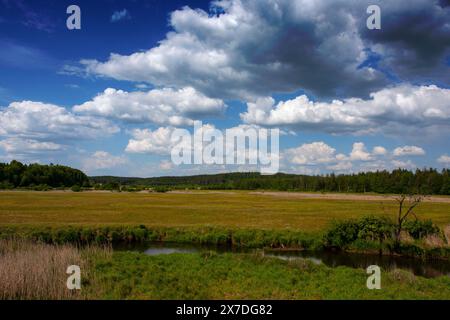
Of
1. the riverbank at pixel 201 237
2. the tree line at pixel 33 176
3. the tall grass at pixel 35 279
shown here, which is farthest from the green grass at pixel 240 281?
the tree line at pixel 33 176

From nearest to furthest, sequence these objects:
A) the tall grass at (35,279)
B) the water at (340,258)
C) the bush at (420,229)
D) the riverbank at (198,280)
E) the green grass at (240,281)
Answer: the tall grass at (35,279)
the riverbank at (198,280)
the green grass at (240,281)
the water at (340,258)
the bush at (420,229)

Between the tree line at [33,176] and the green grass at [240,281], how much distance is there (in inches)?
5589

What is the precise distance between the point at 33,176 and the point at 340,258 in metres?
162

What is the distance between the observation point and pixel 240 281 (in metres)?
17.8

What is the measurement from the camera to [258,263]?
21812 millimetres

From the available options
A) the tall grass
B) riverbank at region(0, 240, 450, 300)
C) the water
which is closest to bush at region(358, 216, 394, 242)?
the water

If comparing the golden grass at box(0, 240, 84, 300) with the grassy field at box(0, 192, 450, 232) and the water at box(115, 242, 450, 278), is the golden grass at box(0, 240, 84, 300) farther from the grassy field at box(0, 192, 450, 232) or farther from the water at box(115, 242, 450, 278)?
the grassy field at box(0, 192, 450, 232)

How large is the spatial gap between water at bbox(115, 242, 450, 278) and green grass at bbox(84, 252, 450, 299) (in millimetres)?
4917

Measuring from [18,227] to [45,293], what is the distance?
23120 millimetres

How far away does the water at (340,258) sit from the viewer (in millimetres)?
25047

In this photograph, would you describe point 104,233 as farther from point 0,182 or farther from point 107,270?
point 0,182

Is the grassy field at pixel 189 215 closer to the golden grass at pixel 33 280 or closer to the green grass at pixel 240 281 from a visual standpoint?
the green grass at pixel 240 281
